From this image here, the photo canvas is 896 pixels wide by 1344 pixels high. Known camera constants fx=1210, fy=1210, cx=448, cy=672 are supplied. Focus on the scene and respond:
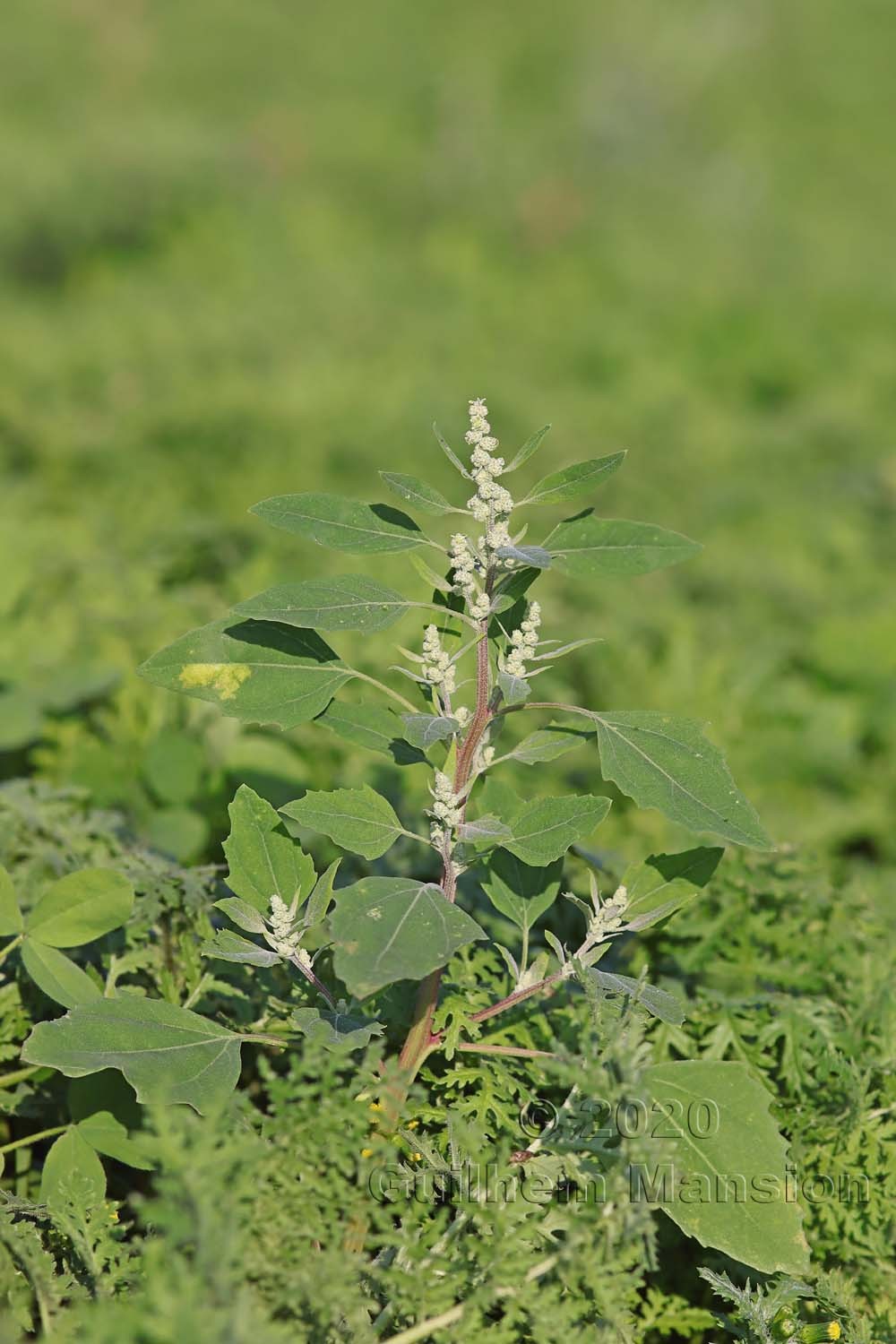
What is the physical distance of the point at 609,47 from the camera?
1171 cm

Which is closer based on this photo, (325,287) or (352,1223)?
(352,1223)

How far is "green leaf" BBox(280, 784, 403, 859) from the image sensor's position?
1355 mm

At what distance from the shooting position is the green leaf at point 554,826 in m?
1.37

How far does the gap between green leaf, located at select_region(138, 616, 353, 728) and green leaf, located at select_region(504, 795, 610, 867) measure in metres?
0.28

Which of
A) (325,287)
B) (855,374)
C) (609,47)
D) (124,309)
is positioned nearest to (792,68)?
(609,47)

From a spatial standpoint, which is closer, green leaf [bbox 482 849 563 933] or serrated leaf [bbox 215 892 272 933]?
serrated leaf [bbox 215 892 272 933]

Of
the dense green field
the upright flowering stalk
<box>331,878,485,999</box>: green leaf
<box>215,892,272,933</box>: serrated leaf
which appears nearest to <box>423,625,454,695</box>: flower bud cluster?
the upright flowering stalk

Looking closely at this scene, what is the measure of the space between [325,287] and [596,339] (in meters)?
1.63

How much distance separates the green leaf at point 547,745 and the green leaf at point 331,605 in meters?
0.22

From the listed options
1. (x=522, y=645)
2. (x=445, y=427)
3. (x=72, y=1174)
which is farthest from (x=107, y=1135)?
(x=445, y=427)

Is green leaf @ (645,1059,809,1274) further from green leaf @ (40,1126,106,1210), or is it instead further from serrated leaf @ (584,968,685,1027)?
green leaf @ (40,1126,106,1210)

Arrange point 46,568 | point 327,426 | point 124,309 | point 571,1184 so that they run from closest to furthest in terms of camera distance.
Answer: point 571,1184 < point 46,568 < point 327,426 < point 124,309

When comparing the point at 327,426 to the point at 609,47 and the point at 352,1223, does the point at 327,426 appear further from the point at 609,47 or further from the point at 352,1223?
the point at 609,47

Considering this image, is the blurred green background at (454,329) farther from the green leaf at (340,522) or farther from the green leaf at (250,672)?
the green leaf at (340,522)
